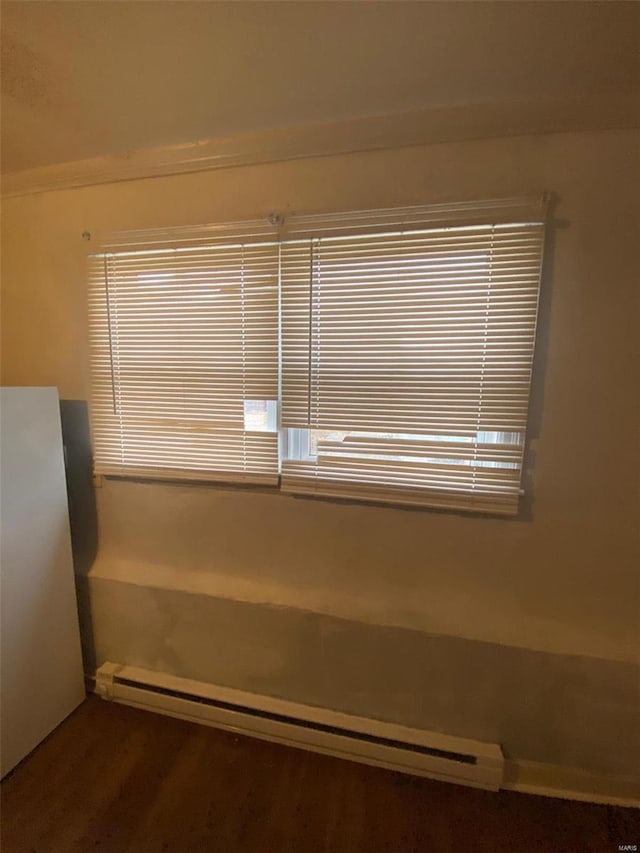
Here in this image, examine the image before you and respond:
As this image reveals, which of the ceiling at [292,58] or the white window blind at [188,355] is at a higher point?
the ceiling at [292,58]

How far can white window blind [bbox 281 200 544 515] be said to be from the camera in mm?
1225

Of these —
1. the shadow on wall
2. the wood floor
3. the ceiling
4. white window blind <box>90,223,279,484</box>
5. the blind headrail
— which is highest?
the ceiling

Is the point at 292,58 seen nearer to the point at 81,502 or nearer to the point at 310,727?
the point at 81,502

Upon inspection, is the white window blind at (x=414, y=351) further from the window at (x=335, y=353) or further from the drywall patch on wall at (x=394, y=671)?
the drywall patch on wall at (x=394, y=671)

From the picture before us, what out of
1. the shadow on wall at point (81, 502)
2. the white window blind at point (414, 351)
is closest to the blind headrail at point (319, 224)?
the white window blind at point (414, 351)

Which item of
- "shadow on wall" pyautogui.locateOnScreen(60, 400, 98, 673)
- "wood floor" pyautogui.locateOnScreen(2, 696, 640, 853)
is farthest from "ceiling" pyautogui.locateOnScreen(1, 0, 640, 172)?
"wood floor" pyautogui.locateOnScreen(2, 696, 640, 853)

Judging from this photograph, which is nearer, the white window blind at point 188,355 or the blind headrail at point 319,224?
the blind headrail at point 319,224

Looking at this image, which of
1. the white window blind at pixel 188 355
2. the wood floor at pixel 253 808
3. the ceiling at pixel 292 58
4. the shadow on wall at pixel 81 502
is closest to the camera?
the ceiling at pixel 292 58

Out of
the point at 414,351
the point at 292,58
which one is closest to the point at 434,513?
the point at 414,351

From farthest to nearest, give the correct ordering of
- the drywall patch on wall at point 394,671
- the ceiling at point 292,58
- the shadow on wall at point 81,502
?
the shadow on wall at point 81,502 < the drywall patch on wall at point 394,671 < the ceiling at point 292,58

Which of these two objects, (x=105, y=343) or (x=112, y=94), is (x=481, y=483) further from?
(x=112, y=94)

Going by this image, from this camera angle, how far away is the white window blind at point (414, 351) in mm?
1225

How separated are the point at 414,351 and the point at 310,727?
1.54 m

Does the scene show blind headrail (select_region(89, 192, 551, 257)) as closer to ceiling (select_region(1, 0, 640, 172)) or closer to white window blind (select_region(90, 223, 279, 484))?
white window blind (select_region(90, 223, 279, 484))
